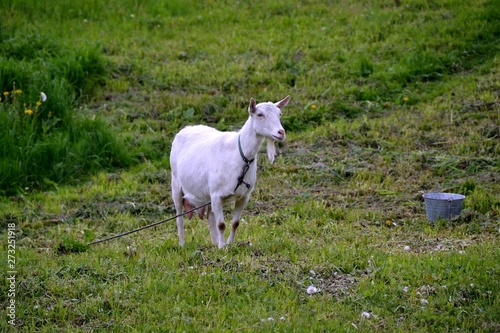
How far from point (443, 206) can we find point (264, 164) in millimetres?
3525

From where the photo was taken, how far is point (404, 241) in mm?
8633

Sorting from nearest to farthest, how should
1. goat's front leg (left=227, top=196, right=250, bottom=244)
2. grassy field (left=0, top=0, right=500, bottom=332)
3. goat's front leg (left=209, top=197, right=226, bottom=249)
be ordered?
grassy field (left=0, top=0, right=500, bottom=332) → goat's front leg (left=209, top=197, right=226, bottom=249) → goat's front leg (left=227, top=196, right=250, bottom=244)

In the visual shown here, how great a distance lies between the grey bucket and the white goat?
2.44 m

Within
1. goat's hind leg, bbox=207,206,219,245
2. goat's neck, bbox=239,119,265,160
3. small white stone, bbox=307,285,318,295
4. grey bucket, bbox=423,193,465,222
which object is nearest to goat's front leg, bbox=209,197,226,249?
goat's hind leg, bbox=207,206,219,245

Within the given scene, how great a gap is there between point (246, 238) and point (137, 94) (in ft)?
22.6

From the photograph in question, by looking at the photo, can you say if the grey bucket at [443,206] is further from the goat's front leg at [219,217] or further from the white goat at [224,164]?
the goat's front leg at [219,217]

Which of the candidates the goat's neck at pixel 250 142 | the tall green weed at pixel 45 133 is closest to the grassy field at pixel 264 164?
the tall green weed at pixel 45 133

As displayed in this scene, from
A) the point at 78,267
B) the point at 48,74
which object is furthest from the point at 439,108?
the point at 78,267

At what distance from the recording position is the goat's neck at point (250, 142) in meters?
7.80

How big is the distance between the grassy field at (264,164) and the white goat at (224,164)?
0.42 metres

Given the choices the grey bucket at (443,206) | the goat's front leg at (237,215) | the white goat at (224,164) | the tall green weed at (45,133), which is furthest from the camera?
the tall green weed at (45,133)

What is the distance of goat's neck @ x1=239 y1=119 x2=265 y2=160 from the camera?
25.6ft

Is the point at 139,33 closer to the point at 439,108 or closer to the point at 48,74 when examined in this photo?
the point at 48,74

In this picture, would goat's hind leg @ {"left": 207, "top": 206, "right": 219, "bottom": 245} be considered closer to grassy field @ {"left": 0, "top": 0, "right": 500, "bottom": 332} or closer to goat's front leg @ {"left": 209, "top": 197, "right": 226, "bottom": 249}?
grassy field @ {"left": 0, "top": 0, "right": 500, "bottom": 332}
